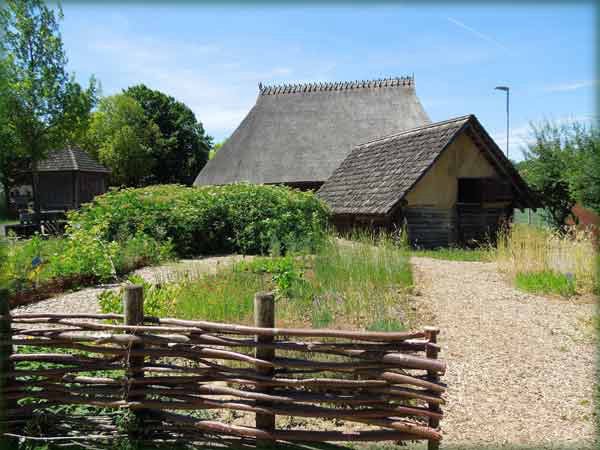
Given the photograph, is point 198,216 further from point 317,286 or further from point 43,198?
point 43,198

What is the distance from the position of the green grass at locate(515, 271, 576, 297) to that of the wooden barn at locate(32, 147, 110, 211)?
2574 cm

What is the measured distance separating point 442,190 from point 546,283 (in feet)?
20.4

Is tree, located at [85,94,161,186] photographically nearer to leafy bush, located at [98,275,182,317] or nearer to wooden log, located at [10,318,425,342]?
leafy bush, located at [98,275,182,317]

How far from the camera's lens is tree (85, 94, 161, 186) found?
120 ft

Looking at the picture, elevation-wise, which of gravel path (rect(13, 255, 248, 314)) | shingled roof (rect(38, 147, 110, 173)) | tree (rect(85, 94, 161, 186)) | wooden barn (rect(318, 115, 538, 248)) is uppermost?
tree (rect(85, 94, 161, 186))

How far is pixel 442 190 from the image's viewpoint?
13.9 m

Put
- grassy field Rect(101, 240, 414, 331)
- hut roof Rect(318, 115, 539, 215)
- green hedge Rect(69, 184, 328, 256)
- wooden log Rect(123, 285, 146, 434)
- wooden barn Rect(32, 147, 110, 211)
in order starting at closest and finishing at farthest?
wooden log Rect(123, 285, 146, 434)
grassy field Rect(101, 240, 414, 331)
green hedge Rect(69, 184, 328, 256)
hut roof Rect(318, 115, 539, 215)
wooden barn Rect(32, 147, 110, 211)

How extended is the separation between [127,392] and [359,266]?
422cm

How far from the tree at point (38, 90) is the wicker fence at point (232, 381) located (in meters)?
14.1

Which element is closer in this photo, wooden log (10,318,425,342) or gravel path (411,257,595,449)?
wooden log (10,318,425,342)

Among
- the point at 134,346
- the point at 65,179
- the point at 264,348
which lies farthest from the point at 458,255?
the point at 65,179

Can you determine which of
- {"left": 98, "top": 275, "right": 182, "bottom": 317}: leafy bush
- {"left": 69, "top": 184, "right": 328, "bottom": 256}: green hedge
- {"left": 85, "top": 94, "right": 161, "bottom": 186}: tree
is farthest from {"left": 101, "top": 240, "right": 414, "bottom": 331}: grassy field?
{"left": 85, "top": 94, "right": 161, "bottom": 186}: tree

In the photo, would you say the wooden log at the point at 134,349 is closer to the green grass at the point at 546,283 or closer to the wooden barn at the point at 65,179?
the green grass at the point at 546,283

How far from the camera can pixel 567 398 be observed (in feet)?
14.4
